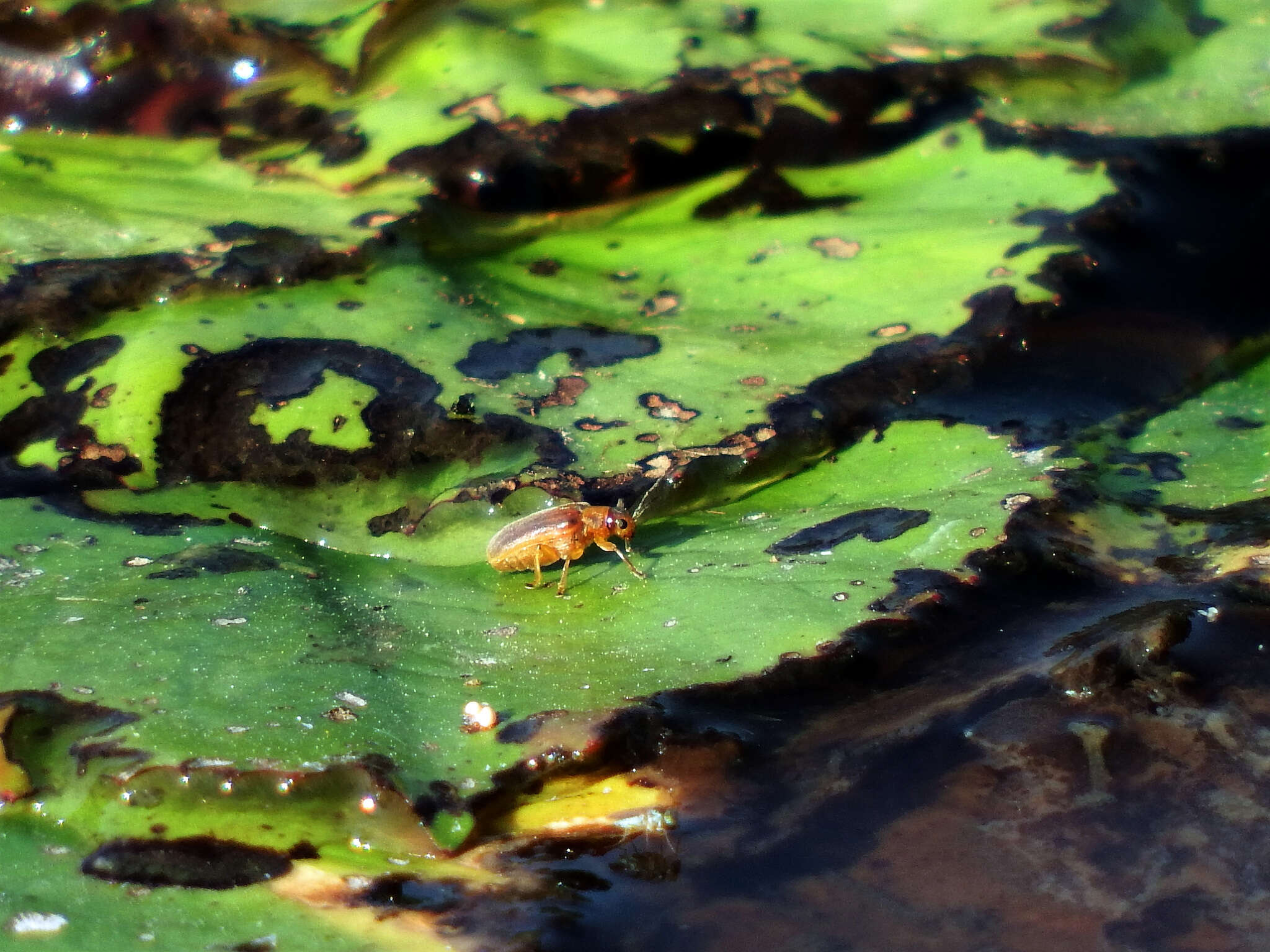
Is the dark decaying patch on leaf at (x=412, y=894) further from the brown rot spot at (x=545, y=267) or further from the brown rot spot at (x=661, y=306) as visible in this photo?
the brown rot spot at (x=545, y=267)

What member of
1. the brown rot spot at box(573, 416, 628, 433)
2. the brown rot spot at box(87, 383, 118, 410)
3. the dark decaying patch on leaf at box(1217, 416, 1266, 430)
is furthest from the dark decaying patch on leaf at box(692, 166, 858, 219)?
the brown rot spot at box(87, 383, 118, 410)

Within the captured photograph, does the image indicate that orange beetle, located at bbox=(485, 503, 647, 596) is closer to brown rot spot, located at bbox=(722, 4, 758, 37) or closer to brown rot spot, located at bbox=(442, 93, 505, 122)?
brown rot spot, located at bbox=(442, 93, 505, 122)

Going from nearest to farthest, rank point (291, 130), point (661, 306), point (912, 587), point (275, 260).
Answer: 1. point (912, 587)
2. point (275, 260)
3. point (661, 306)
4. point (291, 130)

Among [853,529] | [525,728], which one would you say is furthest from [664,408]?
[525,728]

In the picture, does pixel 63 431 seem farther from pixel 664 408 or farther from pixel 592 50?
pixel 592 50

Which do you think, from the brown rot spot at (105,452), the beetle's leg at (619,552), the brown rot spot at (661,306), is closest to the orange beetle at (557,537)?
the beetle's leg at (619,552)

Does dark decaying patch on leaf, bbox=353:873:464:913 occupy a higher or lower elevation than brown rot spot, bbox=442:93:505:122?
lower

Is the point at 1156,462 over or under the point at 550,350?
under
